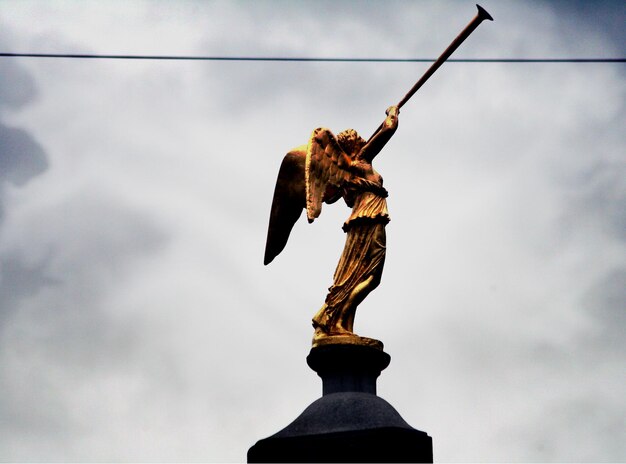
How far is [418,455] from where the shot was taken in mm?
10695

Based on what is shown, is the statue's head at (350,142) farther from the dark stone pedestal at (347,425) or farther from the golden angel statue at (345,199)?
the dark stone pedestal at (347,425)

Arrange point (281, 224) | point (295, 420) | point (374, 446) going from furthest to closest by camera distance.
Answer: point (281, 224)
point (295, 420)
point (374, 446)

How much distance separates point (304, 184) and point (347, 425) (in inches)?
121

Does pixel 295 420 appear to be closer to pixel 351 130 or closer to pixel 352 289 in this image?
pixel 352 289

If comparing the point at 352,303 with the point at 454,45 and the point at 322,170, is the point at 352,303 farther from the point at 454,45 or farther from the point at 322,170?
the point at 454,45

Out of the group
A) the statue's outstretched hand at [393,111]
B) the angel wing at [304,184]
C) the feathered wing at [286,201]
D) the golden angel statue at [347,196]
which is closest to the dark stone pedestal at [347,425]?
the golden angel statue at [347,196]

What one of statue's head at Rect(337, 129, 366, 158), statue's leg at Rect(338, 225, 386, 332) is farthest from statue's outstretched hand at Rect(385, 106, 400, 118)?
statue's leg at Rect(338, 225, 386, 332)

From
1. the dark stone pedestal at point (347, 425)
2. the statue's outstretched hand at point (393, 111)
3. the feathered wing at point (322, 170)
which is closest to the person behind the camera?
the dark stone pedestal at point (347, 425)

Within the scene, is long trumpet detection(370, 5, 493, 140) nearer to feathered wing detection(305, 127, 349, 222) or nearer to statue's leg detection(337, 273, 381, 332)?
feathered wing detection(305, 127, 349, 222)

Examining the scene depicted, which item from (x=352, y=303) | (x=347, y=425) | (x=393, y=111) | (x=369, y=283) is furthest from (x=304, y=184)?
(x=347, y=425)

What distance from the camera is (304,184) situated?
12.6 m

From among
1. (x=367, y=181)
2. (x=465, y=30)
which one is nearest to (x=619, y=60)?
(x=465, y=30)

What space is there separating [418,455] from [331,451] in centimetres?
86

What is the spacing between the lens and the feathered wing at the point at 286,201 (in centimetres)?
1261
